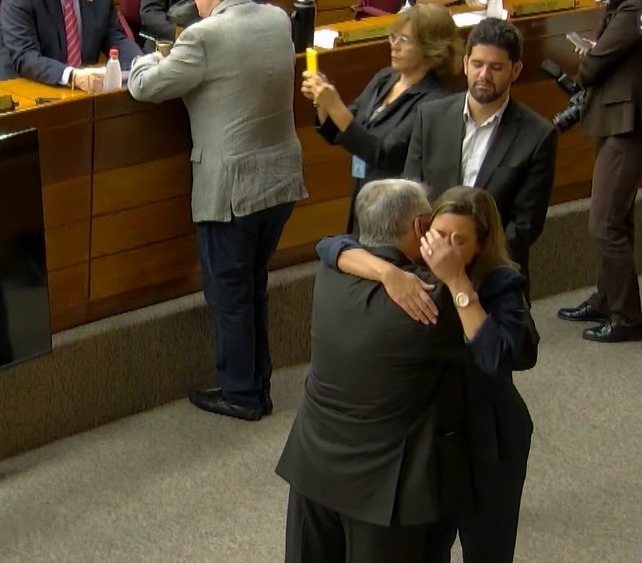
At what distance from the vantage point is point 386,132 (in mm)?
3553

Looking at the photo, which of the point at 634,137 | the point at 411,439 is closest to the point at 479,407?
the point at 411,439

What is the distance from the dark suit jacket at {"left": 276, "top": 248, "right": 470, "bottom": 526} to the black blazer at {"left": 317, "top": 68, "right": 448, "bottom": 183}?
39.6 inches

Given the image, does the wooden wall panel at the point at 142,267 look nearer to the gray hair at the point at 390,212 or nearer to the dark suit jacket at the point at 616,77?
the dark suit jacket at the point at 616,77

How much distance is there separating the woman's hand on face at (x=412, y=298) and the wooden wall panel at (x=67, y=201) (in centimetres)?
163

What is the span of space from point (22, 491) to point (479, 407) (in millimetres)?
1663

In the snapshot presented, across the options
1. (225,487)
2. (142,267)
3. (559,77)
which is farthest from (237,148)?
(559,77)

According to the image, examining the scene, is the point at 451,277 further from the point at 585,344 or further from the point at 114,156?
the point at 585,344

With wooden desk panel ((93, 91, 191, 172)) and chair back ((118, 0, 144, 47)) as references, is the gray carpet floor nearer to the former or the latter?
wooden desk panel ((93, 91, 191, 172))

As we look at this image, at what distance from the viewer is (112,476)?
377 cm

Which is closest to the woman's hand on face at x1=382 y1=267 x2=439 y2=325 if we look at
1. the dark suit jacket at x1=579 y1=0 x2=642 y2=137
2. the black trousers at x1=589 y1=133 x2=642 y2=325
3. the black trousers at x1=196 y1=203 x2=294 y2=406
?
the black trousers at x1=196 y1=203 x2=294 y2=406

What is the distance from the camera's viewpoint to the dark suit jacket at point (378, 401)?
7.84 feet

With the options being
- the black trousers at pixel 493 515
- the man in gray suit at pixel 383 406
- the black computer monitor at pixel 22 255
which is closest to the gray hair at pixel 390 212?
the man in gray suit at pixel 383 406

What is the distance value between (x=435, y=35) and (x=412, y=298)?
136 centimetres

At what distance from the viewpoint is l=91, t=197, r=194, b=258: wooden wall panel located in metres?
3.88
